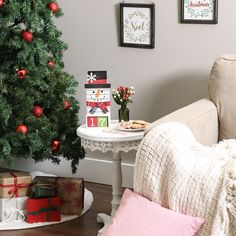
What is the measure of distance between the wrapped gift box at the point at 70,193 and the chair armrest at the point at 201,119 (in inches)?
31.1

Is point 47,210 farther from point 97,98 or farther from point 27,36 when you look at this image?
point 27,36

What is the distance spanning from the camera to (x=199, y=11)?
11.8 ft

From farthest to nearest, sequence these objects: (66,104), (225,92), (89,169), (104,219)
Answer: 1. (89,169)
2. (66,104)
3. (104,219)
4. (225,92)

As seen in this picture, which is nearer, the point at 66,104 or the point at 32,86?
the point at 32,86

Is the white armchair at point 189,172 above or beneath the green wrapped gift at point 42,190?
above

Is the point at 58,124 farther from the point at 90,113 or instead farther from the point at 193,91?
the point at 193,91

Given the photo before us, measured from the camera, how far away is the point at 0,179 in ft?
11.4

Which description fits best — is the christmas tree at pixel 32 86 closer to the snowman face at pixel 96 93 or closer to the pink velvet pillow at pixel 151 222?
the snowman face at pixel 96 93

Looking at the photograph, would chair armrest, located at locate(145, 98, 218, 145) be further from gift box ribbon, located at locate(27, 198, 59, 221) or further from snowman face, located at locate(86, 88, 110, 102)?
gift box ribbon, located at locate(27, 198, 59, 221)

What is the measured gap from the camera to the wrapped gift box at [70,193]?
3.51 m

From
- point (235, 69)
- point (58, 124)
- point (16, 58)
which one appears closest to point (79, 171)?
point (58, 124)

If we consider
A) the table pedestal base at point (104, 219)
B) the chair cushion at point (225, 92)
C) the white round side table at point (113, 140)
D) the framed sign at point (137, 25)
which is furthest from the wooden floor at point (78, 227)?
the framed sign at point (137, 25)

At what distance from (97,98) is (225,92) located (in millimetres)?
653

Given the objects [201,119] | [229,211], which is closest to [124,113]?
[201,119]
